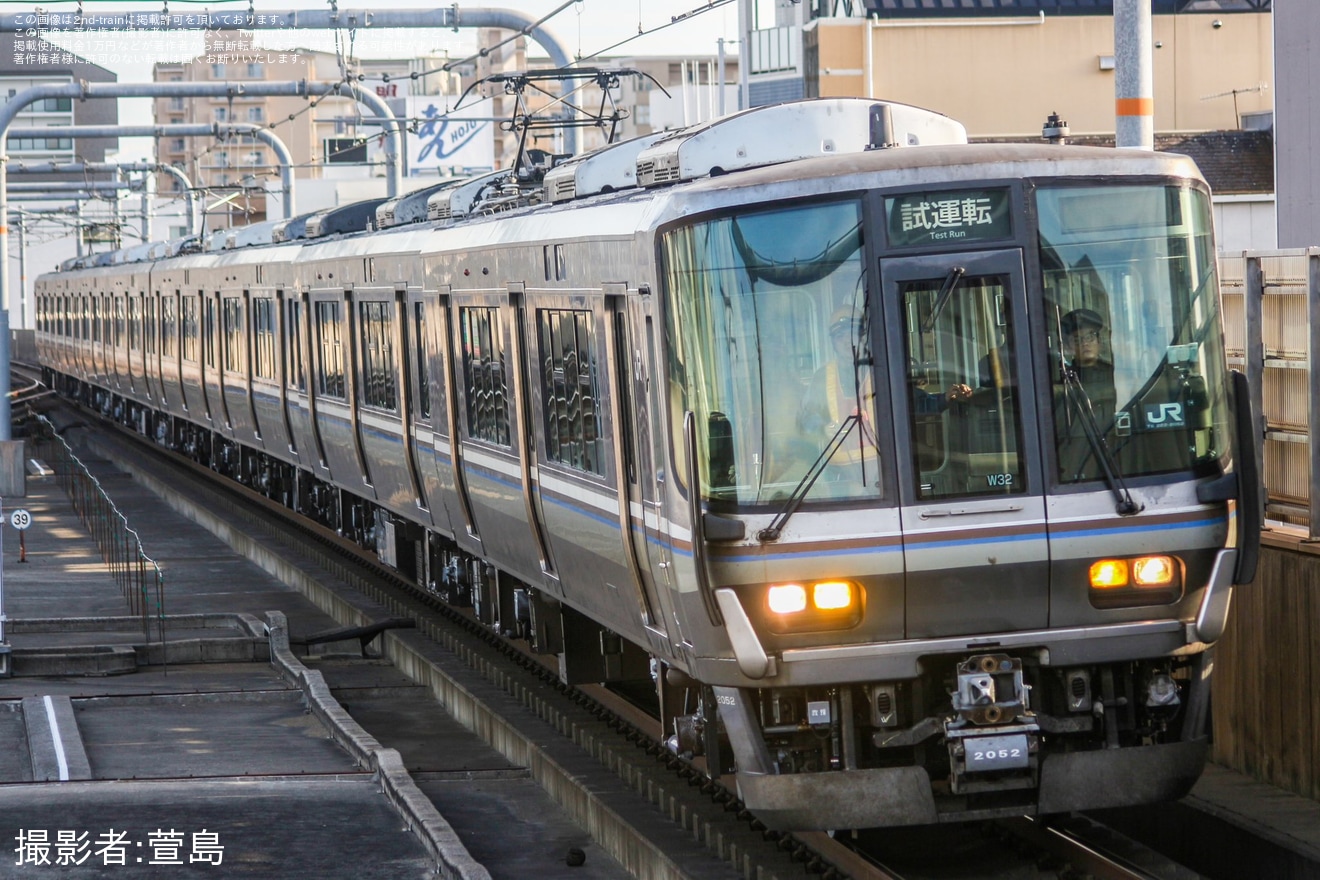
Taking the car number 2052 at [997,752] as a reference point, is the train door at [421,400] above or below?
above

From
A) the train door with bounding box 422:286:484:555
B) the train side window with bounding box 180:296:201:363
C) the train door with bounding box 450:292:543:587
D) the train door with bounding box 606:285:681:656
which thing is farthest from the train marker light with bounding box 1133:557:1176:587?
the train side window with bounding box 180:296:201:363

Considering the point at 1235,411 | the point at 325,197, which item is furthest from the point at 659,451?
the point at 325,197

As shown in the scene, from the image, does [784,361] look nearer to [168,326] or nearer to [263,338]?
[263,338]

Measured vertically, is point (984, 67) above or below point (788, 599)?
above

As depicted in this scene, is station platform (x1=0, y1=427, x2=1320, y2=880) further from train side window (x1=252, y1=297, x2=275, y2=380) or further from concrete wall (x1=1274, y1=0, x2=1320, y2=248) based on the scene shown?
concrete wall (x1=1274, y1=0, x2=1320, y2=248)

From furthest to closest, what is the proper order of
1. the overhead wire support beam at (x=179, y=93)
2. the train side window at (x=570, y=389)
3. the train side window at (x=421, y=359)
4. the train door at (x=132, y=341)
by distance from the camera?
1. the train door at (x=132, y=341)
2. the overhead wire support beam at (x=179, y=93)
3. the train side window at (x=421, y=359)
4. the train side window at (x=570, y=389)

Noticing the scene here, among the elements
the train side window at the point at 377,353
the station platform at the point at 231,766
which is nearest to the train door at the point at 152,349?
the station platform at the point at 231,766

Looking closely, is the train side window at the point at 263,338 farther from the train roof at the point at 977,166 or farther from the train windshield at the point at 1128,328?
the train windshield at the point at 1128,328

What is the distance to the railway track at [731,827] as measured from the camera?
793 centimetres

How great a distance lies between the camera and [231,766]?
35.8ft

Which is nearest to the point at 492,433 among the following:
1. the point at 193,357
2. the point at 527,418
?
the point at 527,418

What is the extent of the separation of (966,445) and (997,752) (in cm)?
108

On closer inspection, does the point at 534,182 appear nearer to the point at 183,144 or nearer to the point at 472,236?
the point at 472,236

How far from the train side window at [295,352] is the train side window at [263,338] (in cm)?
94
